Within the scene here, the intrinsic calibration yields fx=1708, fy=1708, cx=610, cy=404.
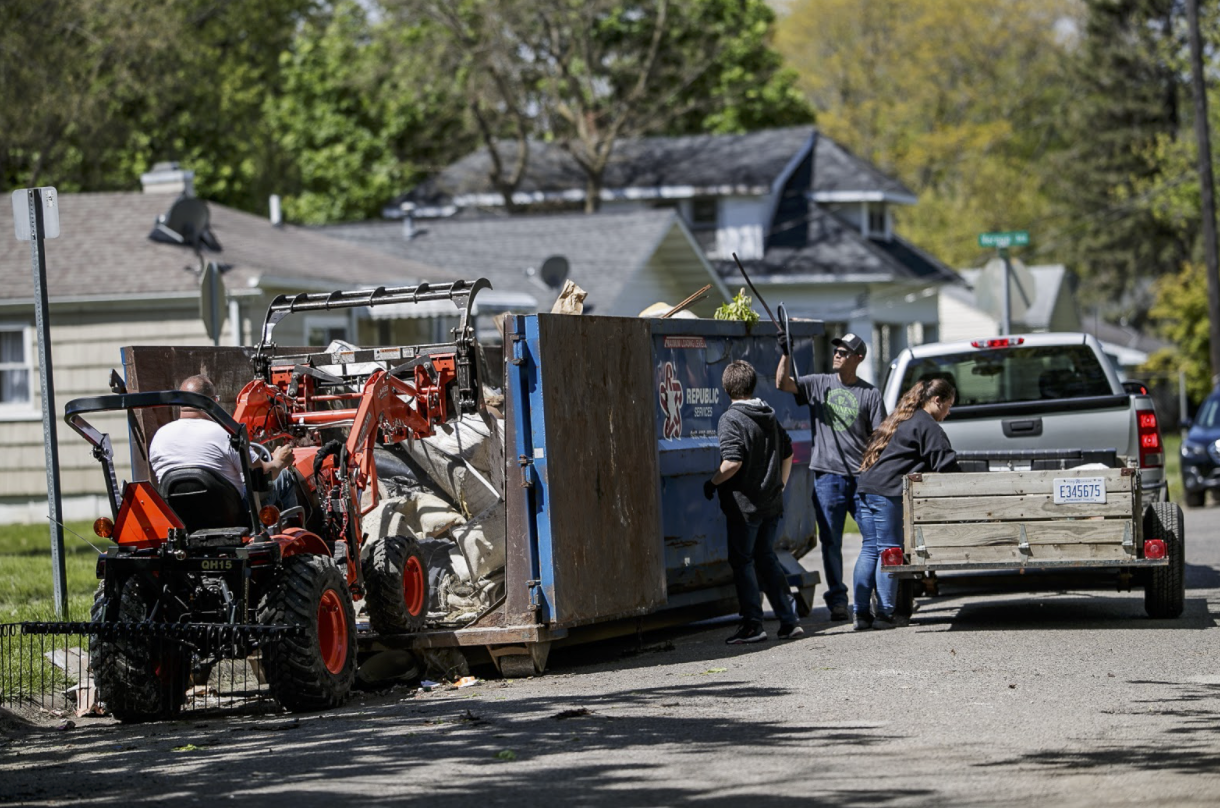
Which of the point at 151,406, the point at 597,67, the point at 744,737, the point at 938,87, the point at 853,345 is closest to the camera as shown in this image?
the point at 744,737

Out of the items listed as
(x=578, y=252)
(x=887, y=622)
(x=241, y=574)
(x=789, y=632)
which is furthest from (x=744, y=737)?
(x=578, y=252)

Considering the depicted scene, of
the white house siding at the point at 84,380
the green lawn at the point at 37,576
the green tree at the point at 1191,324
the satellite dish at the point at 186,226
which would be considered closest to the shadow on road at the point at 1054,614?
the green lawn at the point at 37,576

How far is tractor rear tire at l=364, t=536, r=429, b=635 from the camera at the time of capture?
31.6ft

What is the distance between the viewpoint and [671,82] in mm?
44406

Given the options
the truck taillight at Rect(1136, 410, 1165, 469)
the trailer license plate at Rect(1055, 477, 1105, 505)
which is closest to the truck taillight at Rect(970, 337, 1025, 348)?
the truck taillight at Rect(1136, 410, 1165, 469)

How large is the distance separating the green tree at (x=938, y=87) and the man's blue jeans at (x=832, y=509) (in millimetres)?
49008

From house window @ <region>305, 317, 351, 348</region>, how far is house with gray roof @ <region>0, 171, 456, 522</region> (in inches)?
2.1

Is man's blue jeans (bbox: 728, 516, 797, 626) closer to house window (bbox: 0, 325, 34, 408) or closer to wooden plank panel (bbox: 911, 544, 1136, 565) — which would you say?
wooden plank panel (bbox: 911, 544, 1136, 565)

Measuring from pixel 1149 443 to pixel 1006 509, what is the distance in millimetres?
2526

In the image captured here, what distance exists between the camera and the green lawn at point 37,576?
12.0 metres

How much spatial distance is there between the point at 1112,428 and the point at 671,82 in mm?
33145

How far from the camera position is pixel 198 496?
874cm

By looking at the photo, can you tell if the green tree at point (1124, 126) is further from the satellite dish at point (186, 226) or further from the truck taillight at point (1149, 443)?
the truck taillight at point (1149, 443)

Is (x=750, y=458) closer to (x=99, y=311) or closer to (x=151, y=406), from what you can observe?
(x=151, y=406)
